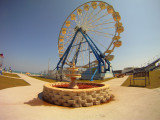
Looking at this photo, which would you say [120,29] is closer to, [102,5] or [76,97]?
[102,5]

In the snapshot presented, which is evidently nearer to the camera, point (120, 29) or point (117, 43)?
point (120, 29)

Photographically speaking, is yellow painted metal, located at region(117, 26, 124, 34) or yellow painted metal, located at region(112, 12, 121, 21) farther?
yellow painted metal, located at region(112, 12, 121, 21)

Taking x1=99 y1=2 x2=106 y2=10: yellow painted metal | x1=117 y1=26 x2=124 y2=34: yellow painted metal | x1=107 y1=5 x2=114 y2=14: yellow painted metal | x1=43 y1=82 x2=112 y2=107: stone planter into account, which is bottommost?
x1=43 y1=82 x2=112 y2=107: stone planter

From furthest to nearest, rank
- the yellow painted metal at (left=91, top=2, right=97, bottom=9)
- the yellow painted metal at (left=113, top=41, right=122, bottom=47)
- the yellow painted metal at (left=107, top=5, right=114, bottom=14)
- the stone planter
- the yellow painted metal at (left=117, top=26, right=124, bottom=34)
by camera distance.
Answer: the yellow painted metal at (left=91, top=2, right=97, bottom=9)
the yellow painted metal at (left=107, top=5, right=114, bottom=14)
the yellow painted metal at (left=113, top=41, right=122, bottom=47)
the yellow painted metal at (left=117, top=26, right=124, bottom=34)
the stone planter

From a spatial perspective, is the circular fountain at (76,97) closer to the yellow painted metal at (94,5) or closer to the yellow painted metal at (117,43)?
→ the yellow painted metal at (117,43)

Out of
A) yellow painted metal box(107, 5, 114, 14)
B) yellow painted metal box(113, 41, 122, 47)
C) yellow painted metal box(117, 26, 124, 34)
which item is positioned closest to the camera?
yellow painted metal box(117, 26, 124, 34)

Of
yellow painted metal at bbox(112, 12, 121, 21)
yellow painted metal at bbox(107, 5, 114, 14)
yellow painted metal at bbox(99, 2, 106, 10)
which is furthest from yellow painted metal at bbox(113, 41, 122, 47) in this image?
yellow painted metal at bbox(99, 2, 106, 10)

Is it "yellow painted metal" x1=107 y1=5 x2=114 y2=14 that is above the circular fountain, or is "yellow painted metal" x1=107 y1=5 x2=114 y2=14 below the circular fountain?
above

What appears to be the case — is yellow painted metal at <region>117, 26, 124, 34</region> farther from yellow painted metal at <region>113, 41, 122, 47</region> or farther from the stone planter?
the stone planter

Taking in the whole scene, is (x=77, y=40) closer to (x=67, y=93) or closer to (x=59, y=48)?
(x=59, y=48)

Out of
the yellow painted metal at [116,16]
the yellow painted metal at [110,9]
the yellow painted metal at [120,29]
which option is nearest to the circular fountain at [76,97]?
the yellow painted metal at [120,29]

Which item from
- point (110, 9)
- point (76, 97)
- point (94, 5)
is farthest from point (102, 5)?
point (76, 97)

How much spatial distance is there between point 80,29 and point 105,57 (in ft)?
33.3

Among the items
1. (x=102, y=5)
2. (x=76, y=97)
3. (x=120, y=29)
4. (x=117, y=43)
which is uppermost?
(x=102, y=5)
